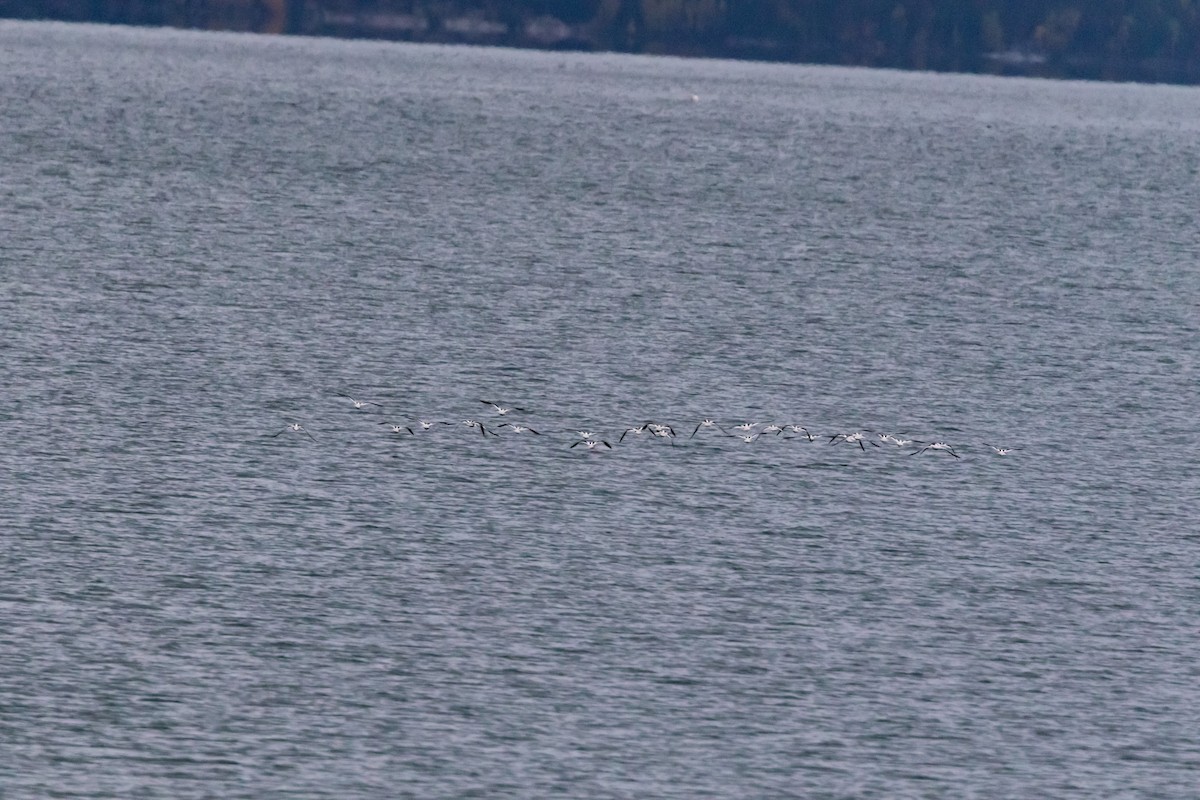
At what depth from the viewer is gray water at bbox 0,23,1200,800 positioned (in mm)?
20469

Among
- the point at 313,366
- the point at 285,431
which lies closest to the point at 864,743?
the point at 285,431

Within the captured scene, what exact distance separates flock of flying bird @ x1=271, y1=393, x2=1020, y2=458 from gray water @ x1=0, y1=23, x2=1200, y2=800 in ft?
0.88

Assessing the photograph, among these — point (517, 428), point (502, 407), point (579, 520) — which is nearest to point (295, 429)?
point (517, 428)

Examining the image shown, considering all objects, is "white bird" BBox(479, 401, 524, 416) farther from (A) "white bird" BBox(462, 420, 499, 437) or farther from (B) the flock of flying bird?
(A) "white bird" BBox(462, 420, 499, 437)

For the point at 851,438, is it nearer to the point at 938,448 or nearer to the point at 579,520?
the point at 938,448

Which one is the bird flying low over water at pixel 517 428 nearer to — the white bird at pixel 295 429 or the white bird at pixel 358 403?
the white bird at pixel 358 403

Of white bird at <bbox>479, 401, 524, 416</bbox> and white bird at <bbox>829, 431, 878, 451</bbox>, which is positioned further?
white bird at <bbox>479, 401, 524, 416</bbox>

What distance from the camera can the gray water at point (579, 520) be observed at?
20.5 metres

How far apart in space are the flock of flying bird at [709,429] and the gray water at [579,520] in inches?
10.6

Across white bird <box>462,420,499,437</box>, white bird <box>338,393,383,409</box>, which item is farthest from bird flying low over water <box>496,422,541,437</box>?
white bird <box>338,393,383,409</box>

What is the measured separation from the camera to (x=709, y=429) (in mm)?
35812

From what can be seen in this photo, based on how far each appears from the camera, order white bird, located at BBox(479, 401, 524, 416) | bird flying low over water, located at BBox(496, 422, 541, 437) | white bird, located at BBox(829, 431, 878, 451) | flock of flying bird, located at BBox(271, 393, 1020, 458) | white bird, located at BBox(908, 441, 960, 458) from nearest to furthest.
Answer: flock of flying bird, located at BBox(271, 393, 1020, 458)
white bird, located at BBox(908, 441, 960, 458)
bird flying low over water, located at BBox(496, 422, 541, 437)
white bird, located at BBox(829, 431, 878, 451)
white bird, located at BBox(479, 401, 524, 416)

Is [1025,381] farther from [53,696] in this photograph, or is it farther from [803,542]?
[53,696]

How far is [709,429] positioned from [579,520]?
7066mm
